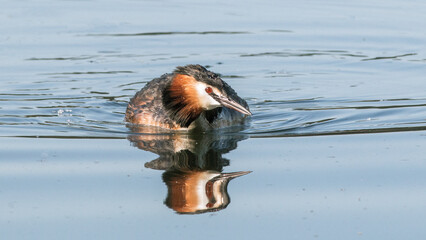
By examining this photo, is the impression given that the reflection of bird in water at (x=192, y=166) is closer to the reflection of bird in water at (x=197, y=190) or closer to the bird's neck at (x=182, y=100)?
the reflection of bird in water at (x=197, y=190)

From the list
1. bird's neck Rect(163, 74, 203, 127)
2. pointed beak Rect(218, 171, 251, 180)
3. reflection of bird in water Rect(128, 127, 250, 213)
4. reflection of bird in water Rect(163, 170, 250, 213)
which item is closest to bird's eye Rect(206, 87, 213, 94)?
bird's neck Rect(163, 74, 203, 127)

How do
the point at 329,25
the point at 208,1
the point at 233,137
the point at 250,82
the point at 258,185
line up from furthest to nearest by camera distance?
the point at 208,1
the point at 329,25
the point at 250,82
the point at 233,137
the point at 258,185

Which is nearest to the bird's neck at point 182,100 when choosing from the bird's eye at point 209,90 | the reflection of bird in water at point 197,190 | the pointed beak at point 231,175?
the bird's eye at point 209,90

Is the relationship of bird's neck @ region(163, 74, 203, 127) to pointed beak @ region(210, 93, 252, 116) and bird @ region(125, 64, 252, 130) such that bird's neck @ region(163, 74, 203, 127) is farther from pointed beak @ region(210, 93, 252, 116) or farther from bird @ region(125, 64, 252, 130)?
pointed beak @ region(210, 93, 252, 116)

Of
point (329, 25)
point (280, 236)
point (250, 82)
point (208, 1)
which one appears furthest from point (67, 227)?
point (208, 1)

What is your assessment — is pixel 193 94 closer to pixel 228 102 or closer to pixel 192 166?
pixel 228 102

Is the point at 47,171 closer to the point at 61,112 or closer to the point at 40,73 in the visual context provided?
the point at 61,112

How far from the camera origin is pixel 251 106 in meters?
13.2

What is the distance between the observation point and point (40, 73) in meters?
14.9

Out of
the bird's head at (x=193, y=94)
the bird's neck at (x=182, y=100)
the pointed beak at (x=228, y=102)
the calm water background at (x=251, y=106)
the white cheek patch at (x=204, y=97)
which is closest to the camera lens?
the calm water background at (x=251, y=106)

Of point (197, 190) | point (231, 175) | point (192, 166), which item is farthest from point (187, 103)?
point (197, 190)

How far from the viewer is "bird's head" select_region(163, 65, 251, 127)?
10.8 metres

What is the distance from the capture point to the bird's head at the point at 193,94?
1077 centimetres

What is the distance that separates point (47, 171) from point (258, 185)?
2.13 metres
